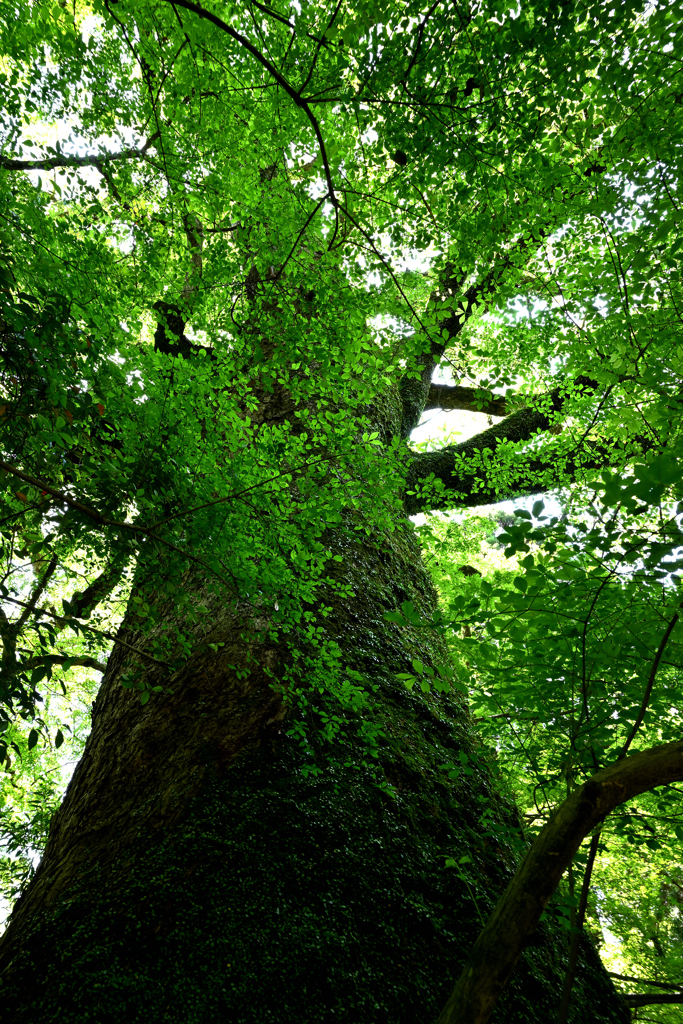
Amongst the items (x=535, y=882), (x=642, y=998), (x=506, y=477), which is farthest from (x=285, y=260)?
(x=642, y=998)

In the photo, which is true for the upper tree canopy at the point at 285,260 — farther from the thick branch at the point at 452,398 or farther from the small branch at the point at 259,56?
the thick branch at the point at 452,398

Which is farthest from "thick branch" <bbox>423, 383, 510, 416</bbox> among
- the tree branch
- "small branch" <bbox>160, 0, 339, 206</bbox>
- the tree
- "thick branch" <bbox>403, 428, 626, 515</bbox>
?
"small branch" <bbox>160, 0, 339, 206</bbox>

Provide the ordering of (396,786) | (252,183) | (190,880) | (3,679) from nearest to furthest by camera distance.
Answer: (3,679) < (190,880) < (396,786) < (252,183)

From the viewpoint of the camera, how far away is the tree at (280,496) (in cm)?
218

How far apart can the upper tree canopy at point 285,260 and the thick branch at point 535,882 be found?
930 mm

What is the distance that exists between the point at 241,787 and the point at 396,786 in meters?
0.98

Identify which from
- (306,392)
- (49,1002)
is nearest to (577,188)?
(306,392)

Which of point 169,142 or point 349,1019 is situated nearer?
point 349,1019

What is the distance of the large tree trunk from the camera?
6.84ft

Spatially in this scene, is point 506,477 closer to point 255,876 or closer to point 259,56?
point 255,876

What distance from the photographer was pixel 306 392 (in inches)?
152

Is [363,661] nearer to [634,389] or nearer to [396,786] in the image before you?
[396,786]

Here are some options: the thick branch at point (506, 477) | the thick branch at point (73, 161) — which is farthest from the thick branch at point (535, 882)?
the thick branch at point (73, 161)

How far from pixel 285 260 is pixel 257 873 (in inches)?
148
